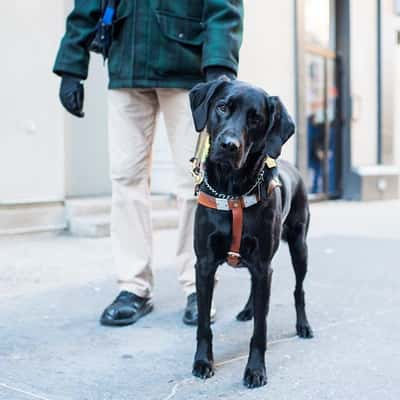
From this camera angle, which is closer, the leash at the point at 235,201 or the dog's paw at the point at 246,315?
the leash at the point at 235,201

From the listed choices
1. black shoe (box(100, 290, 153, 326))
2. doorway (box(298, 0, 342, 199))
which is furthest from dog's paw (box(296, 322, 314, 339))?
doorway (box(298, 0, 342, 199))

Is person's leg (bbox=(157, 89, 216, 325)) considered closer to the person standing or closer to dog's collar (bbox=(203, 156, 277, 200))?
the person standing

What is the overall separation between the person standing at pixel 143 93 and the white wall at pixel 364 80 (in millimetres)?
8121

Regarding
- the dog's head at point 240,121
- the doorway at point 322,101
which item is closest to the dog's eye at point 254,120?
the dog's head at point 240,121

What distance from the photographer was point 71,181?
7449 mm

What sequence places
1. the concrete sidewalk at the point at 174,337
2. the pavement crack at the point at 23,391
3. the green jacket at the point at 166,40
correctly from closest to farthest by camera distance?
the pavement crack at the point at 23,391 → the concrete sidewalk at the point at 174,337 → the green jacket at the point at 166,40

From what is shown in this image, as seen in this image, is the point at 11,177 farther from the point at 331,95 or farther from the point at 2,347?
the point at 331,95

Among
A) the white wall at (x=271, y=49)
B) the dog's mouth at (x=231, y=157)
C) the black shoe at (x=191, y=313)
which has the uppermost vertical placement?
the white wall at (x=271, y=49)

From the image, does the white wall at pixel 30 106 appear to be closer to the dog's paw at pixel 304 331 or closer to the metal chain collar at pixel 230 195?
the dog's paw at pixel 304 331

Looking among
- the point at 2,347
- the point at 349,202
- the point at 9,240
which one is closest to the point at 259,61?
the point at 349,202

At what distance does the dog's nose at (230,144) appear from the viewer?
2.55 metres

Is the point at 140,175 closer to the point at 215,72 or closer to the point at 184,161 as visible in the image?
the point at 184,161

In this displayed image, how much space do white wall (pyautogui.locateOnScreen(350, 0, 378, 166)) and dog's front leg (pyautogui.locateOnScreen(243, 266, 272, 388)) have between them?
884 cm

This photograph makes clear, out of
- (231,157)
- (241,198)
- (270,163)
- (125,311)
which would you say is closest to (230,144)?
(231,157)
